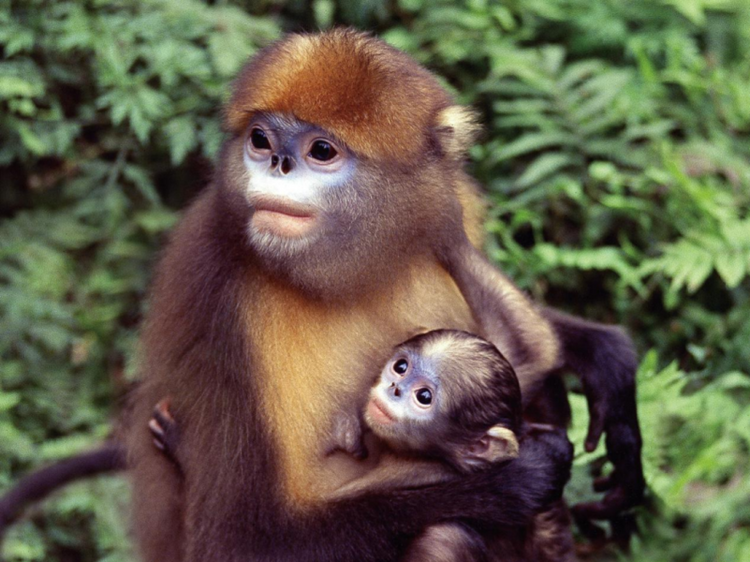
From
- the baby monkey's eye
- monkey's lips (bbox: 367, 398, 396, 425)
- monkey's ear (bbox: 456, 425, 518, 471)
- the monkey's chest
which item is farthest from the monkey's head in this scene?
monkey's ear (bbox: 456, 425, 518, 471)

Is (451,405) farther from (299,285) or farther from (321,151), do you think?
(321,151)

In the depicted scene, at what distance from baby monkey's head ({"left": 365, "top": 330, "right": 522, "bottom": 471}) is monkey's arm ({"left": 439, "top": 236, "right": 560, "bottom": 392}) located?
336 millimetres

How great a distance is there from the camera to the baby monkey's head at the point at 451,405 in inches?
144

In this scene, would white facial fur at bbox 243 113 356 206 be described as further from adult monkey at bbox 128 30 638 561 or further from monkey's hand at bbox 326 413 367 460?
monkey's hand at bbox 326 413 367 460

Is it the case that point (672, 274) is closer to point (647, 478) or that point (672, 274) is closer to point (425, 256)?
point (647, 478)

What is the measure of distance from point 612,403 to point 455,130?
4.38 ft

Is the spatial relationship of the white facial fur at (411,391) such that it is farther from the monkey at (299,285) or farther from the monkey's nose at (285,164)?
the monkey's nose at (285,164)

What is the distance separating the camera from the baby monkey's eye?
3.71 meters

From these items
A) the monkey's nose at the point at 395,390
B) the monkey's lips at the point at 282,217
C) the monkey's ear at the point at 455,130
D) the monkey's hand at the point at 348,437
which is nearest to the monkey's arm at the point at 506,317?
the monkey's ear at the point at 455,130

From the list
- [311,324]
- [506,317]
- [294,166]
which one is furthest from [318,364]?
[506,317]

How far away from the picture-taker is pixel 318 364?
144 inches

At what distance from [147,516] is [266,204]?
1.57 meters

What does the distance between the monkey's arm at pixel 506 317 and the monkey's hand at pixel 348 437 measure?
27.9 inches

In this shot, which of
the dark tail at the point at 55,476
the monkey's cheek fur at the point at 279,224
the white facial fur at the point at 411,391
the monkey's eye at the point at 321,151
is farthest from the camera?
the dark tail at the point at 55,476
